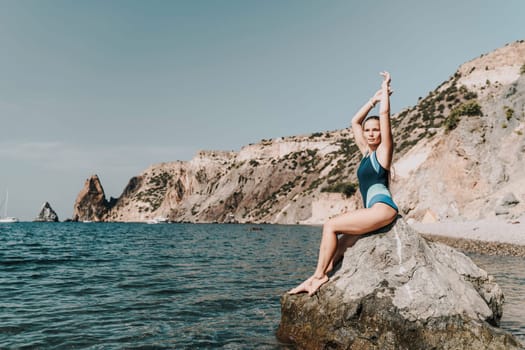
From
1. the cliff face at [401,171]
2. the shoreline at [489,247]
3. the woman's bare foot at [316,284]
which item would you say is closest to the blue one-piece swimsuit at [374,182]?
the woman's bare foot at [316,284]

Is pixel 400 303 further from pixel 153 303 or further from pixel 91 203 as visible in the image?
pixel 91 203

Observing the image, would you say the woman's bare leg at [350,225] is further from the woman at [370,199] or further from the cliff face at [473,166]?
the cliff face at [473,166]

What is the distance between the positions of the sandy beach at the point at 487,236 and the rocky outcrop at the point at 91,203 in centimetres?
16635

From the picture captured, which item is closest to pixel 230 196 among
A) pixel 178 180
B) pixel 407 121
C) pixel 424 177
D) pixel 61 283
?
pixel 178 180

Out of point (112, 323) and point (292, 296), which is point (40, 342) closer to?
point (112, 323)

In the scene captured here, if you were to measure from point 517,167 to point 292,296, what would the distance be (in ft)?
131

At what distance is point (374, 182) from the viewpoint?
660cm

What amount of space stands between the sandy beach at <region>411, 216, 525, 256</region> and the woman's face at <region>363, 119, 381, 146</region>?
18.2m

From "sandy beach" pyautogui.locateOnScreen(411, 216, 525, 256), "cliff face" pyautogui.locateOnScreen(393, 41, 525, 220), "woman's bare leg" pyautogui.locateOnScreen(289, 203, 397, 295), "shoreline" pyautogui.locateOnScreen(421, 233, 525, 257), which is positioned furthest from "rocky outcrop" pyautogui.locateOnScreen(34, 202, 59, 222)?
"woman's bare leg" pyautogui.locateOnScreen(289, 203, 397, 295)

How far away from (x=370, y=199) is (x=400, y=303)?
1737mm

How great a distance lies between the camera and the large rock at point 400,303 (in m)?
5.52

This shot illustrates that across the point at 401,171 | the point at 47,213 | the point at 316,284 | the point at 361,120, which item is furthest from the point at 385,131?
the point at 47,213

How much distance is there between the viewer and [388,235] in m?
6.50

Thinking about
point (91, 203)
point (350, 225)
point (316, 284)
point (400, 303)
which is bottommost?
point (400, 303)
